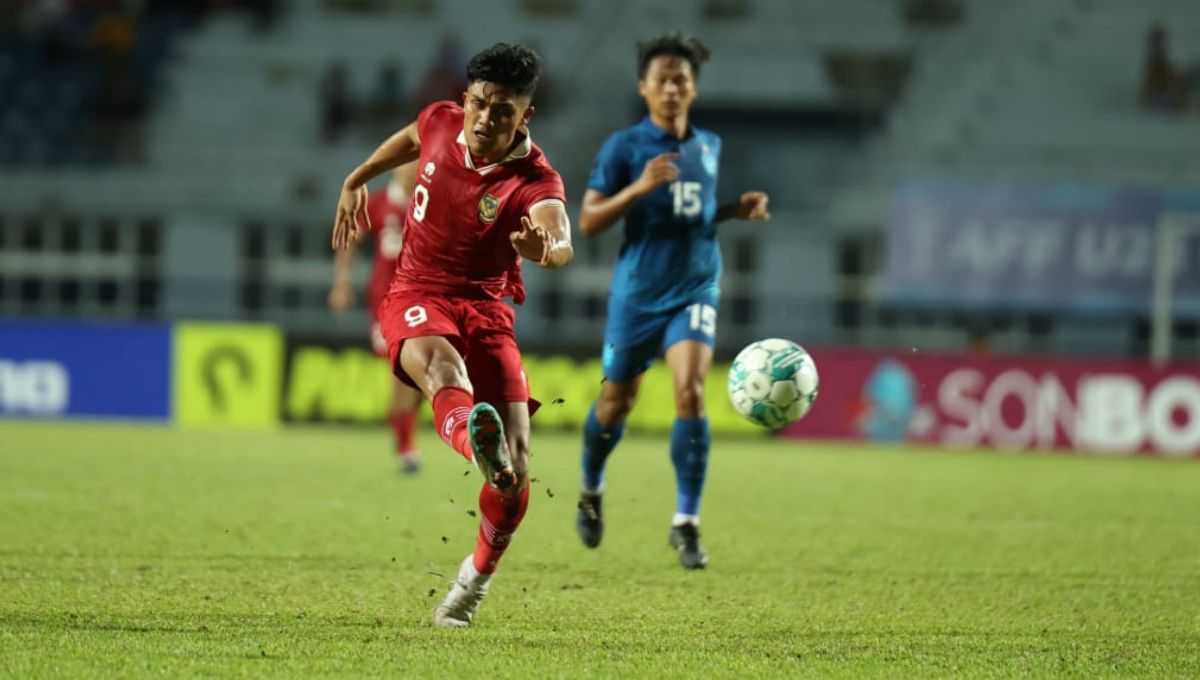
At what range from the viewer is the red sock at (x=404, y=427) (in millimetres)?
12414

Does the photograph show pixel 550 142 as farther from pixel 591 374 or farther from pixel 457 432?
pixel 457 432

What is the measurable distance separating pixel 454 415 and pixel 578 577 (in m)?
1.83

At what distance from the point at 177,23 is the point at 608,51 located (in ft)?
24.2

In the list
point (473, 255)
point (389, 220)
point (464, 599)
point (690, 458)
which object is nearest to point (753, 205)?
point (690, 458)

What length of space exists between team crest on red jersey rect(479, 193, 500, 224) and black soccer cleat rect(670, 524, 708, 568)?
2306 millimetres

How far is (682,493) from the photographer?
8125 millimetres

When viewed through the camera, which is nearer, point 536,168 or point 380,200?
point 536,168

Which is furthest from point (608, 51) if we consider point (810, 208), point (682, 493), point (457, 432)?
point (457, 432)

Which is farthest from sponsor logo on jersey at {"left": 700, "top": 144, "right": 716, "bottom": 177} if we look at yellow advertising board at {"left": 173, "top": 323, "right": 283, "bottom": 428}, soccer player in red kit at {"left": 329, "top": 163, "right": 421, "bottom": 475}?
yellow advertising board at {"left": 173, "top": 323, "right": 283, "bottom": 428}

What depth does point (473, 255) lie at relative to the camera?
6.32 metres

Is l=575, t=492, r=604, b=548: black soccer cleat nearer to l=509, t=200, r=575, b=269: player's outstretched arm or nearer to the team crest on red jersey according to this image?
the team crest on red jersey

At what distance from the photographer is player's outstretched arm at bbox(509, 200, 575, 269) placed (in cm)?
556

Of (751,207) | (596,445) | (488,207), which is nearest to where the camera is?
(488,207)

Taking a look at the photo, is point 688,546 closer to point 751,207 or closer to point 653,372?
point 751,207
